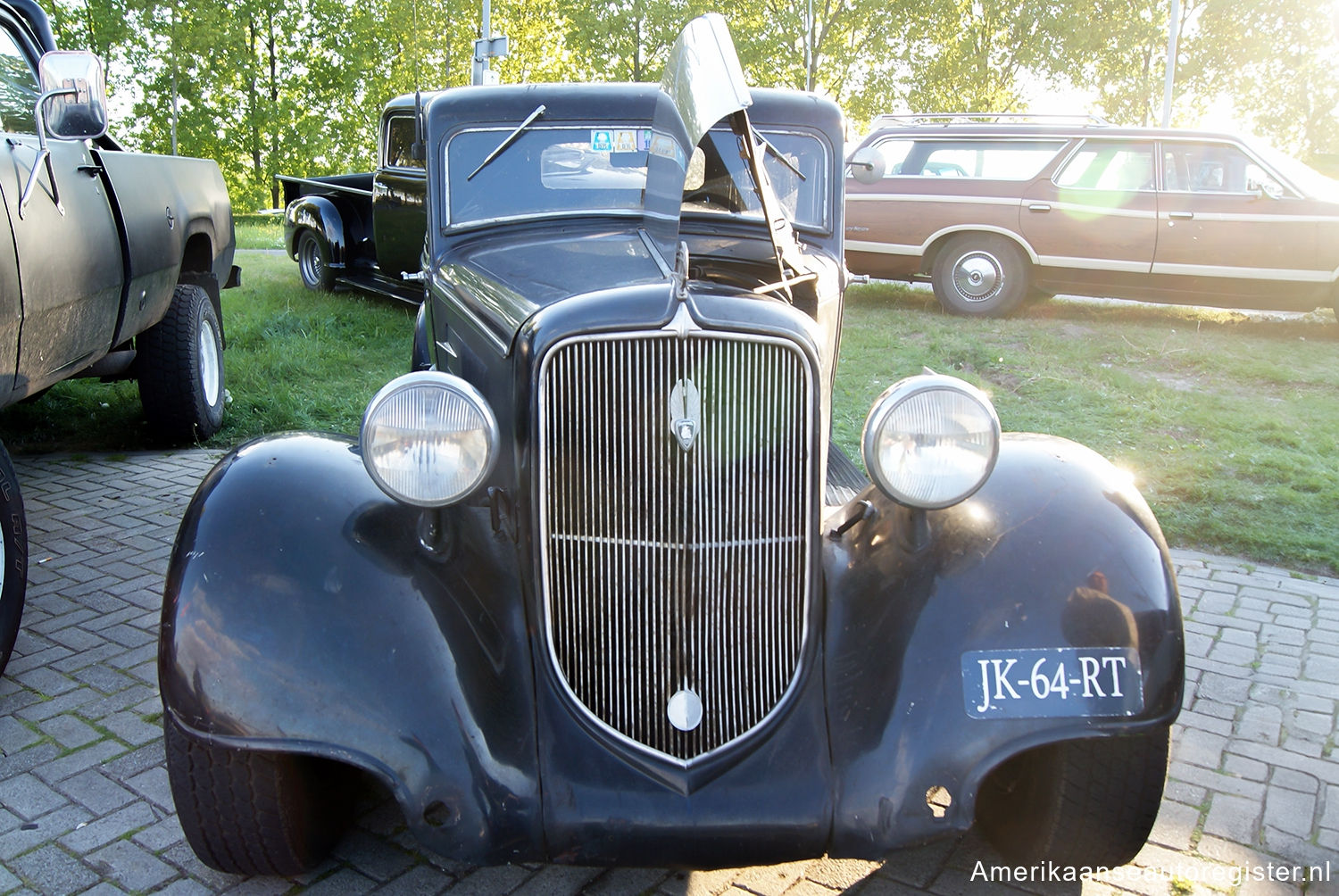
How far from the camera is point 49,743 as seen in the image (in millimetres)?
2932

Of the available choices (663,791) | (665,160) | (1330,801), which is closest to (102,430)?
(665,160)

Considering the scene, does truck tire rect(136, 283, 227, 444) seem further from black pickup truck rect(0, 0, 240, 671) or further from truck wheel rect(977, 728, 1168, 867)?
truck wheel rect(977, 728, 1168, 867)

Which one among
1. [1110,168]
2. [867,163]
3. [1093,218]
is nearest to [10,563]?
[867,163]

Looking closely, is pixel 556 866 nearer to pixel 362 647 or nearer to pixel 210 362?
pixel 362 647

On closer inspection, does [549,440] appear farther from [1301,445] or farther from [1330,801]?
[1301,445]

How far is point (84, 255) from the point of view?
13.4ft

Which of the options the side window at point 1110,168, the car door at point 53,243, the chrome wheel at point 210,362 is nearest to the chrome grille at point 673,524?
the car door at point 53,243

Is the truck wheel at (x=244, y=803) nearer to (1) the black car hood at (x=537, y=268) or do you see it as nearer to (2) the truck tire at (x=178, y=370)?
(1) the black car hood at (x=537, y=268)

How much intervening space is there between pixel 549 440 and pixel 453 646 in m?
0.48

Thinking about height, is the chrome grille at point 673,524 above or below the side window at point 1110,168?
below

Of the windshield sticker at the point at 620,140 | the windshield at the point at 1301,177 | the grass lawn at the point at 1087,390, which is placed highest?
the windshield sticker at the point at 620,140

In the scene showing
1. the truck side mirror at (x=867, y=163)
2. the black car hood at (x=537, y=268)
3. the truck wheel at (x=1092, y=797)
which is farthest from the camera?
the truck side mirror at (x=867, y=163)

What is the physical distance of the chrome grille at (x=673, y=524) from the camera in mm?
2102

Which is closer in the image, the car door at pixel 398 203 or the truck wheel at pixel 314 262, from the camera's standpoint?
the car door at pixel 398 203
